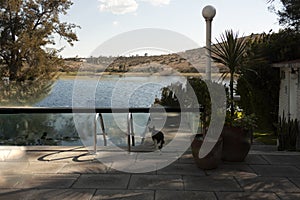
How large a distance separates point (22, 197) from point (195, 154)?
2.20 m

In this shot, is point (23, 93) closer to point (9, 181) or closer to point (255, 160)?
point (9, 181)

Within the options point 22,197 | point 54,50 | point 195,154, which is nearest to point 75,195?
point 22,197

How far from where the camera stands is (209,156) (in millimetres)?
4141

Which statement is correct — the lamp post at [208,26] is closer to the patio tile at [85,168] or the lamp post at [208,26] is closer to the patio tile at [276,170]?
the patio tile at [276,170]

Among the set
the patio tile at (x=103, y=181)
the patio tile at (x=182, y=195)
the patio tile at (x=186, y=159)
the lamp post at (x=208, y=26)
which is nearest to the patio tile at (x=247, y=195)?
the patio tile at (x=182, y=195)

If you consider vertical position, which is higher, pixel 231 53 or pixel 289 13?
pixel 289 13

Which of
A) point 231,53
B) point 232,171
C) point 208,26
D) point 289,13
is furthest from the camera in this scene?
point 289,13

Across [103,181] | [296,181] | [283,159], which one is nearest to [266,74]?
[283,159]

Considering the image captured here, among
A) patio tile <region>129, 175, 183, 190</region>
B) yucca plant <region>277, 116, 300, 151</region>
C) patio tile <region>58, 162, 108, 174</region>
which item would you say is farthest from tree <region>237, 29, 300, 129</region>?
patio tile <region>58, 162, 108, 174</region>

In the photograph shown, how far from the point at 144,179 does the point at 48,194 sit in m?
1.13

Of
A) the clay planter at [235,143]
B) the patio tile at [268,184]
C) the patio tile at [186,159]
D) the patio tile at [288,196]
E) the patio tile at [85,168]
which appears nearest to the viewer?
the patio tile at [288,196]

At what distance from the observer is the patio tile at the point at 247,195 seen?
323cm

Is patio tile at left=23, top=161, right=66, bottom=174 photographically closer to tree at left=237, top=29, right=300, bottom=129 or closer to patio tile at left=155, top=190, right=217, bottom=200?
patio tile at left=155, top=190, right=217, bottom=200

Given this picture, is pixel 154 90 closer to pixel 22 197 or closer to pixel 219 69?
pixel 219 69
